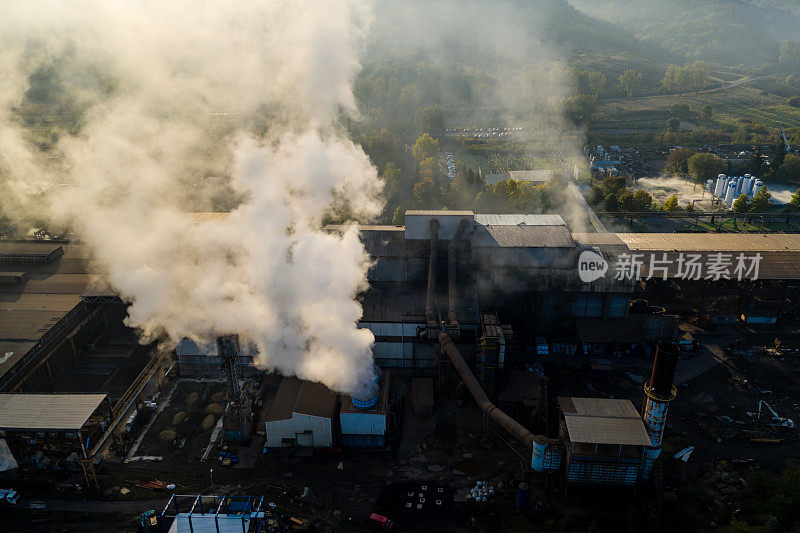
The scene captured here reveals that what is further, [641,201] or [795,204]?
[795,204]

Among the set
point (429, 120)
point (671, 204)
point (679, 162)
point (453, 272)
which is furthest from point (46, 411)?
point (679, 162)

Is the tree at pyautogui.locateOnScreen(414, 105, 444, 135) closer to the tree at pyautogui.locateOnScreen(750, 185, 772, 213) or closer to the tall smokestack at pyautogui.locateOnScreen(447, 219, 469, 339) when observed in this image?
the tree at pyautogui.locateOnScreen(750, 185, 772, 213)

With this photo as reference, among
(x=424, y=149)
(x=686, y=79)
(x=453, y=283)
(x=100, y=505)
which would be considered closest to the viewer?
(x=100, y=505)

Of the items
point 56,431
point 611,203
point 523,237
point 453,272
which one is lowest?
point 56,431

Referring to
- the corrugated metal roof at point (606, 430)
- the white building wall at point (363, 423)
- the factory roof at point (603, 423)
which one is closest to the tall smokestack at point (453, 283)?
the white building wall at point (363, 423)

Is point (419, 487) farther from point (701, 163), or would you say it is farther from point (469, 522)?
point (701, 163)

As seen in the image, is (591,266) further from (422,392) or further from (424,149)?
(424,149)

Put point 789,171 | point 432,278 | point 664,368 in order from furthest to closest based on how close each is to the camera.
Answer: point 789,171 < point 432,278 < point 664,368

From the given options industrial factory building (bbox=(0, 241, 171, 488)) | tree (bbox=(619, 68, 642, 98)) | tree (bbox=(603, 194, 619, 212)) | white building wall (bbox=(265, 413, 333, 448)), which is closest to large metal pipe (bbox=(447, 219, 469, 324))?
white building wall (bbox=(265, 413, 333, 448))

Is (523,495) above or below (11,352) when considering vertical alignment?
below
